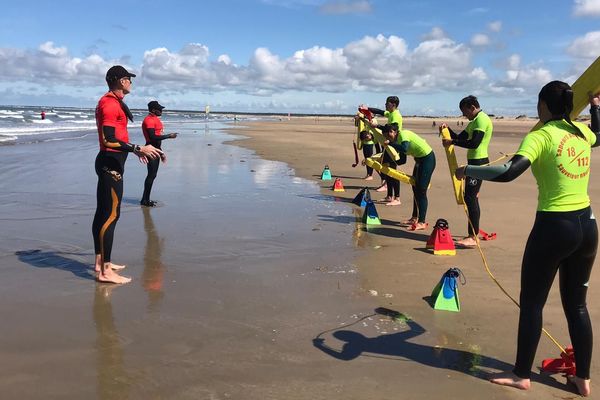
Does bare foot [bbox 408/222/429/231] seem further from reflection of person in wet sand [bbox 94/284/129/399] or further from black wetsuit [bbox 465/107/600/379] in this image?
reflection of person in wet sand [bbox 94/284/129/399]

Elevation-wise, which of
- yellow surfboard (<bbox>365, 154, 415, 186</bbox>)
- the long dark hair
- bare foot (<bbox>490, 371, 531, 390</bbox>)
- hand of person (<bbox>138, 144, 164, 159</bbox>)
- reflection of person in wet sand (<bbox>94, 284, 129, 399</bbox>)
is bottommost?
reflection of person in wet sand (<bbox>94, 284, 129, 399</bbox>)

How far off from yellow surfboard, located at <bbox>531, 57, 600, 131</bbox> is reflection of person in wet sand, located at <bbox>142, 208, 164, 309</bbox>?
378 cm

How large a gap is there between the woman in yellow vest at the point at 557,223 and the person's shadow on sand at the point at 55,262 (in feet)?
14.4

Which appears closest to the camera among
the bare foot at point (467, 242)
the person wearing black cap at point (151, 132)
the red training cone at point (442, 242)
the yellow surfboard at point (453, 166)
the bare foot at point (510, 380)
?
the bare foot at point (510, 380)

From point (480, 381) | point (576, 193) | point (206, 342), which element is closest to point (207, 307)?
point (206, 342)

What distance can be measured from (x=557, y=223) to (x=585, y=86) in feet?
4.26

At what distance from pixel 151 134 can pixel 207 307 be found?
220 inches

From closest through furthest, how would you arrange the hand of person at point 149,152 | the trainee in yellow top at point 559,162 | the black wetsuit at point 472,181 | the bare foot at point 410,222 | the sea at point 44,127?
the trainee in yellow top at point 559,162
the hand of person at point 149,152
the black wetsuit at point 472,181
the bare foot at point 410,222
the sea at point 44,127

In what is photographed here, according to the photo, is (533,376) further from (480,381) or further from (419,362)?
(419,362)

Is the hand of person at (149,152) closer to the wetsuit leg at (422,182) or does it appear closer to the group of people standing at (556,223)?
the group of people standing at (556,223)

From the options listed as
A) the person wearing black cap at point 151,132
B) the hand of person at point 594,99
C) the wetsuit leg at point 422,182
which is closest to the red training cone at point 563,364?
the hand of person at point 594,99

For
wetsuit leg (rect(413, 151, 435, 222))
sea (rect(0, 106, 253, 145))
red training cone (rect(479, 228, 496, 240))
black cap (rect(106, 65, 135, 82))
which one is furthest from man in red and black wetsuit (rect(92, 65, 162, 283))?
sea (rect(0, 106, 253, 145))

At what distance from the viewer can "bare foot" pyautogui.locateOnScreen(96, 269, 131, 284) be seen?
17.2 ft

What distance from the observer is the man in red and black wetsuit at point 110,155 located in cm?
519
